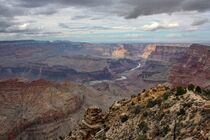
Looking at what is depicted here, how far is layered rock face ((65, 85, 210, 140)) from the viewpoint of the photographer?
25.6 m

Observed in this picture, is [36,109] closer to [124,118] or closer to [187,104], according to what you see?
[124,118]

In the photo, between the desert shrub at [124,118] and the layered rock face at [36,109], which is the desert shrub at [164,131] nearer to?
the desert shrub at [124,118]

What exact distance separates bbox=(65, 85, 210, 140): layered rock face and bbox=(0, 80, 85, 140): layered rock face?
83026 mm

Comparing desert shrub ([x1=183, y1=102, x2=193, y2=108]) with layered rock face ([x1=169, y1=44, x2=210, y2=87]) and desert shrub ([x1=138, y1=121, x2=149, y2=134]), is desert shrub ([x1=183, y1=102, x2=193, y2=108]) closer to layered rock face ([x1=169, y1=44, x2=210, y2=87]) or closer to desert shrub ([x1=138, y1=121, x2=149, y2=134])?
desert shrub ([x1=138, y1=121, x2=149, y2=134])

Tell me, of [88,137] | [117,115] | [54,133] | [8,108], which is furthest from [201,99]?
[8,108]

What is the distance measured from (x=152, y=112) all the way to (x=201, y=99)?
4535 millimetres

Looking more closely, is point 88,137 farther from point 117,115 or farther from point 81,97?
point 81,97

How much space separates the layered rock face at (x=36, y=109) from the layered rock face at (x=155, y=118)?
272ft

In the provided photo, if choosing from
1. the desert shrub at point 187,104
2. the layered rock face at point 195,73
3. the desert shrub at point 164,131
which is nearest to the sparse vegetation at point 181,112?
the desert shrub at point 187,104

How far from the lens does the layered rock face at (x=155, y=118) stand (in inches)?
1008

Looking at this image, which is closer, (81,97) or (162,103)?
(162,103)

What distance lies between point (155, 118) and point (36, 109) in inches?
4593

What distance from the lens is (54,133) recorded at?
129 meters

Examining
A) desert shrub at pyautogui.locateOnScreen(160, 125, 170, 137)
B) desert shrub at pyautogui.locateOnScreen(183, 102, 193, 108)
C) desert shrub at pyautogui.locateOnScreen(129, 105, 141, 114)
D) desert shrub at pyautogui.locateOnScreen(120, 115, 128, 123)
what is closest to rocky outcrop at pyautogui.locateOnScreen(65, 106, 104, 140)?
desert shrub at pyautogui.locateOnScreen(120, 115, 128, 123)
